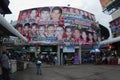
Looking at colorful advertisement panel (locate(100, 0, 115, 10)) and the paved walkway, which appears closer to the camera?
the paved walkway

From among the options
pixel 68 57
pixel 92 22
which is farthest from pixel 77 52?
pixel 92 22

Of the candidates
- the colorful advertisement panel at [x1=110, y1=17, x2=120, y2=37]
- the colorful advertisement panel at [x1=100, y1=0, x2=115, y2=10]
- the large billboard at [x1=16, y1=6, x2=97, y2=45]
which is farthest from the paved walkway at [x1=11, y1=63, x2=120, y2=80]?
the large billboard at [x1=16, y1=6, x2=97, y2=45]

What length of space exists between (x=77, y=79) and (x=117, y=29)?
2611 cm

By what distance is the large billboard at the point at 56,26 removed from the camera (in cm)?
5716

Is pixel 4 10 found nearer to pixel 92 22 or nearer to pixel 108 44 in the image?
pixel 108 44

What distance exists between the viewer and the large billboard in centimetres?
5716

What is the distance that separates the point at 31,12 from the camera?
194 ft

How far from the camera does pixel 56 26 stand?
2245 inches

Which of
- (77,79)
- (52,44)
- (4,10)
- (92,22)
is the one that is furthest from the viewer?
(92,22)

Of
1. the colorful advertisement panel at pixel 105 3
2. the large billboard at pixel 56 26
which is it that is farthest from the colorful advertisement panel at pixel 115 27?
the large billboard at pixel 56 26

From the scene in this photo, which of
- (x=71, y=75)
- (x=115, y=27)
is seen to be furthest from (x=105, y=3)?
(x=71, y=75)

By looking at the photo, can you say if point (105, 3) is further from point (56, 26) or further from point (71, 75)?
point (71, 75)

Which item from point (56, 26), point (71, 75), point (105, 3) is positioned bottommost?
point (71, 75)

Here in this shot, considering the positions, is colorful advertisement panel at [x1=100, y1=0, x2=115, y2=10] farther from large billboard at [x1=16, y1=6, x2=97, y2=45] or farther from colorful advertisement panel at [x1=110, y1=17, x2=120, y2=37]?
large billboard at [x1=16, y1=6, x2=97, y2=45]
